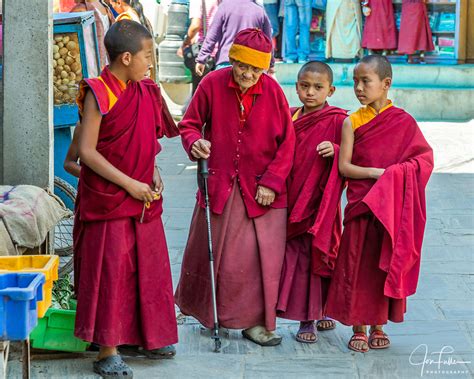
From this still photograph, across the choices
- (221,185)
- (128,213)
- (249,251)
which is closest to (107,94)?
(128,213)

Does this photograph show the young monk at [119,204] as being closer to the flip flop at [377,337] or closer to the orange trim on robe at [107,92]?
the orange trim on robe at [107,92]

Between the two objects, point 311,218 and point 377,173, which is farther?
point 311,218

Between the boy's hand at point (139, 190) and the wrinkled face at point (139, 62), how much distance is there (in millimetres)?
493

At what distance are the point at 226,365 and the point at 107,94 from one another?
147 cm

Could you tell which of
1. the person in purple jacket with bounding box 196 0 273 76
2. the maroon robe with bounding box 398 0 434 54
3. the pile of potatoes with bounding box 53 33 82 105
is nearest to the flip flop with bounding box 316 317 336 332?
the pile of potatoes with bounding box 53 33 82 105

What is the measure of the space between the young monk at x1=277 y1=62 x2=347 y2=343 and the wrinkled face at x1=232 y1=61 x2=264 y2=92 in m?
0.27

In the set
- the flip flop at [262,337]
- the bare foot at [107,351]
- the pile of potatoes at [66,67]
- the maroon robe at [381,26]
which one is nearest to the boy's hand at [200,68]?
the pile of potatoes at [66,67]

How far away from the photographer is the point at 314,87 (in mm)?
5133

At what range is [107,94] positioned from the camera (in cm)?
455

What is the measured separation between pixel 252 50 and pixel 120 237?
3.83 feet

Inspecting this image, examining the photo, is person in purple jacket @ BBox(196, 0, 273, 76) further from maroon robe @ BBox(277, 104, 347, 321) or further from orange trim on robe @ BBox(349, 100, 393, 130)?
orange trim on robe @ BBox(349, 100, 393, 130)

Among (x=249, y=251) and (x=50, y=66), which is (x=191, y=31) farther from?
(x=249, y=251)

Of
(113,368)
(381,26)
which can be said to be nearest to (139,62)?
(113,368)

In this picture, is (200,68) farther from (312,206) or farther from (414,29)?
(414,29)
